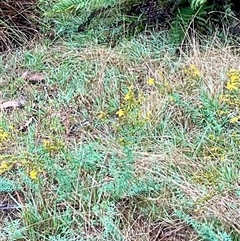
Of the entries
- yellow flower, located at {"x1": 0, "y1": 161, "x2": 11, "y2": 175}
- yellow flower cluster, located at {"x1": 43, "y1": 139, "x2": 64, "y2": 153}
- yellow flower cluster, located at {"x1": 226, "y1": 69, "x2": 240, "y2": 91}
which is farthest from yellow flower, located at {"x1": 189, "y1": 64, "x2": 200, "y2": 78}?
yellow flower, located at {"x1": 0, "y1": 161, "x2": 11, "y2": 175}

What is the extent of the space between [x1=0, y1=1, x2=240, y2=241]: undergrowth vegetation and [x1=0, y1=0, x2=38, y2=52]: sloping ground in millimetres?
371

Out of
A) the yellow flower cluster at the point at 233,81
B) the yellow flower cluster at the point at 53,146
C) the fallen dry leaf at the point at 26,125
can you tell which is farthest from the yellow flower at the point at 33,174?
the yellow flower cluster at the point at 233,81

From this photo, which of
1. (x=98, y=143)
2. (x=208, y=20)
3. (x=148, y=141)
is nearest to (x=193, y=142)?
(x=148, y=141)

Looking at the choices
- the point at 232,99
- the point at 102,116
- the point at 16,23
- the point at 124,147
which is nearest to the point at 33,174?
the point at 124,147

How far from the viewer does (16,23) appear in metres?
3.91

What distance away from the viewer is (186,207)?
201 centimetres

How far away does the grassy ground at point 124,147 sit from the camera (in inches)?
79.1

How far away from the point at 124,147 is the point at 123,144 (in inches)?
1.2

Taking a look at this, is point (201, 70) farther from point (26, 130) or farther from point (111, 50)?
point (26, 130)

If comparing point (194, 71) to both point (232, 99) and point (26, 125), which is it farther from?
point (26, 125)

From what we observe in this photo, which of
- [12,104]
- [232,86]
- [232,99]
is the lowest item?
[12,104]

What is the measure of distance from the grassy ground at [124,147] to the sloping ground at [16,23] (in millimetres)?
483

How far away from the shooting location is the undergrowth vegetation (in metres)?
2.01

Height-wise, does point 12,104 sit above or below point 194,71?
below
